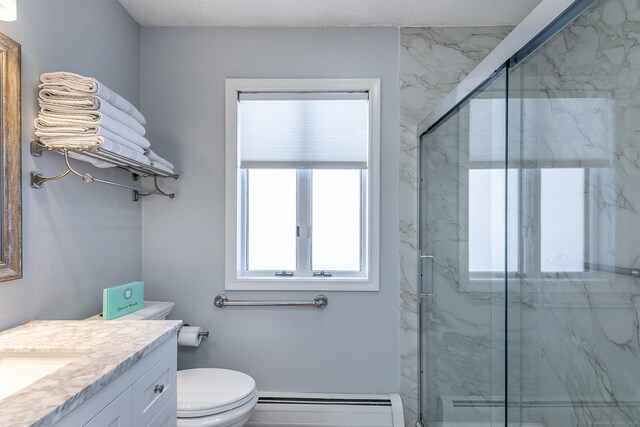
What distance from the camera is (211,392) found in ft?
5.41

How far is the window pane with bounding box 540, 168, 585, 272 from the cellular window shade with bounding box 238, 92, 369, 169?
118cm

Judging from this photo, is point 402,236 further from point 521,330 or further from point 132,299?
point 132,299

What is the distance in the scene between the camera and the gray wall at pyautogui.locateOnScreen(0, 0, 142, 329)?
127 cm

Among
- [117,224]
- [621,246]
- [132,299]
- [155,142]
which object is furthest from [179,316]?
[621,246]

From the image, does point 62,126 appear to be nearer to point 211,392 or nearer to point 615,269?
point 211,392

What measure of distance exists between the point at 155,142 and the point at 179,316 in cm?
96

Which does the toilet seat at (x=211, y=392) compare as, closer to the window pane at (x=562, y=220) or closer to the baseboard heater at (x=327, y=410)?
the baseboard heater at (x=327, y=410)

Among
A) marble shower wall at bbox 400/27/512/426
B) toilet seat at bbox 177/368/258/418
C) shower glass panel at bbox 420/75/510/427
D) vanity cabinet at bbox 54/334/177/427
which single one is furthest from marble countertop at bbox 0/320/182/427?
marble shower wall at bbox 400/27/512/426

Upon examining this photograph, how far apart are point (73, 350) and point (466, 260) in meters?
1.32

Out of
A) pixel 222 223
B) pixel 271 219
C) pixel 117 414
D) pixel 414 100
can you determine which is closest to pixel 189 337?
pixel 222 223

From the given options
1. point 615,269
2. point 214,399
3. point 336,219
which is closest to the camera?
point 615,269

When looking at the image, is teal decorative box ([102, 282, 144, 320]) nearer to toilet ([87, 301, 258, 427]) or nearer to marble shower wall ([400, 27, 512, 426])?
toilet ([87, 301, 258, 427])

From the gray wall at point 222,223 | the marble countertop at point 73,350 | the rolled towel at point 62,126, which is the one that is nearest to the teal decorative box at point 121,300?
the marble countertop at point 73,350

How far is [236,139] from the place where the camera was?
2107mm
